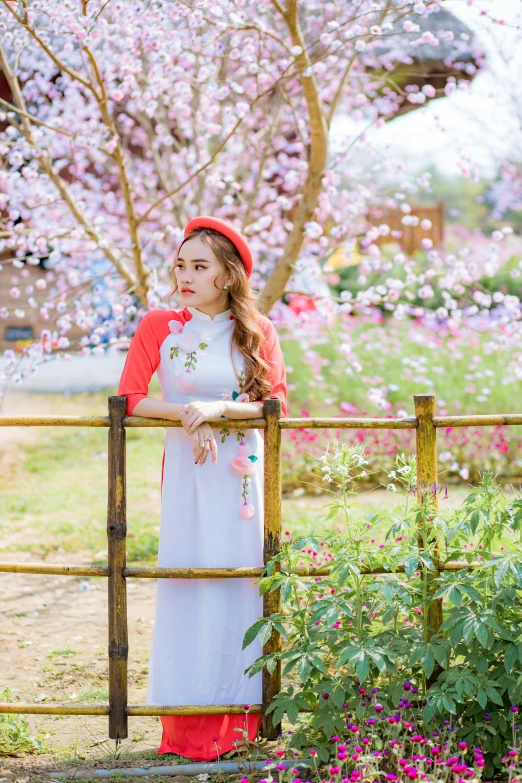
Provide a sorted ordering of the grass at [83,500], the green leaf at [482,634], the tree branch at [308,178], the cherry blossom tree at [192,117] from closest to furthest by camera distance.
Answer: the green leaf at [482,634]
the cherry blossom tree at [192,117]
the tree branch at [308,178]
the grass at [83,500]

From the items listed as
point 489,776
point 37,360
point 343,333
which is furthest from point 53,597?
point 343,333

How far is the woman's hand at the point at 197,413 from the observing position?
271 cm

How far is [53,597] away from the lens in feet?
16.9

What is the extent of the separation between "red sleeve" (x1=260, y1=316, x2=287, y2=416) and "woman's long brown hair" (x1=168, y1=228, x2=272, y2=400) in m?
→ 0.04

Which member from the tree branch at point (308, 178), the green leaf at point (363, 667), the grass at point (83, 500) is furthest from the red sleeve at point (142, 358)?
the grass at point (83, 500)

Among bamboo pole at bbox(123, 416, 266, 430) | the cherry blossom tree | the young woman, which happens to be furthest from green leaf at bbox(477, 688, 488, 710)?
the cherry blossom tree

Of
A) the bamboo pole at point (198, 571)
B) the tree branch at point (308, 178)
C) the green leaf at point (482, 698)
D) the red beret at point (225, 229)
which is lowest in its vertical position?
the green leaf at point (482, 698)

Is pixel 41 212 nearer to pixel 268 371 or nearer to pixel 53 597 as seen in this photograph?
pixel 53 597

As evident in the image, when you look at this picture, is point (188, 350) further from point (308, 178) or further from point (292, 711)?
point (308, 178)

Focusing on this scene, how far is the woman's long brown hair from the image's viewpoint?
291cm

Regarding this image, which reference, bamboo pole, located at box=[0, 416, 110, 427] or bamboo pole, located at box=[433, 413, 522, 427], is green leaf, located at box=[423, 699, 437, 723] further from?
bamboo pole, located at box=[0, 416, 110, 427]

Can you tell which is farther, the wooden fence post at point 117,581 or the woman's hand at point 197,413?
the wooden fence post at point 117,581

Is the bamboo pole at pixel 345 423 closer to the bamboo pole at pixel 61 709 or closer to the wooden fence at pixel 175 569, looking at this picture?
the wooden fence at pixel 175 569

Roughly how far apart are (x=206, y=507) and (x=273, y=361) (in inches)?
21.4
